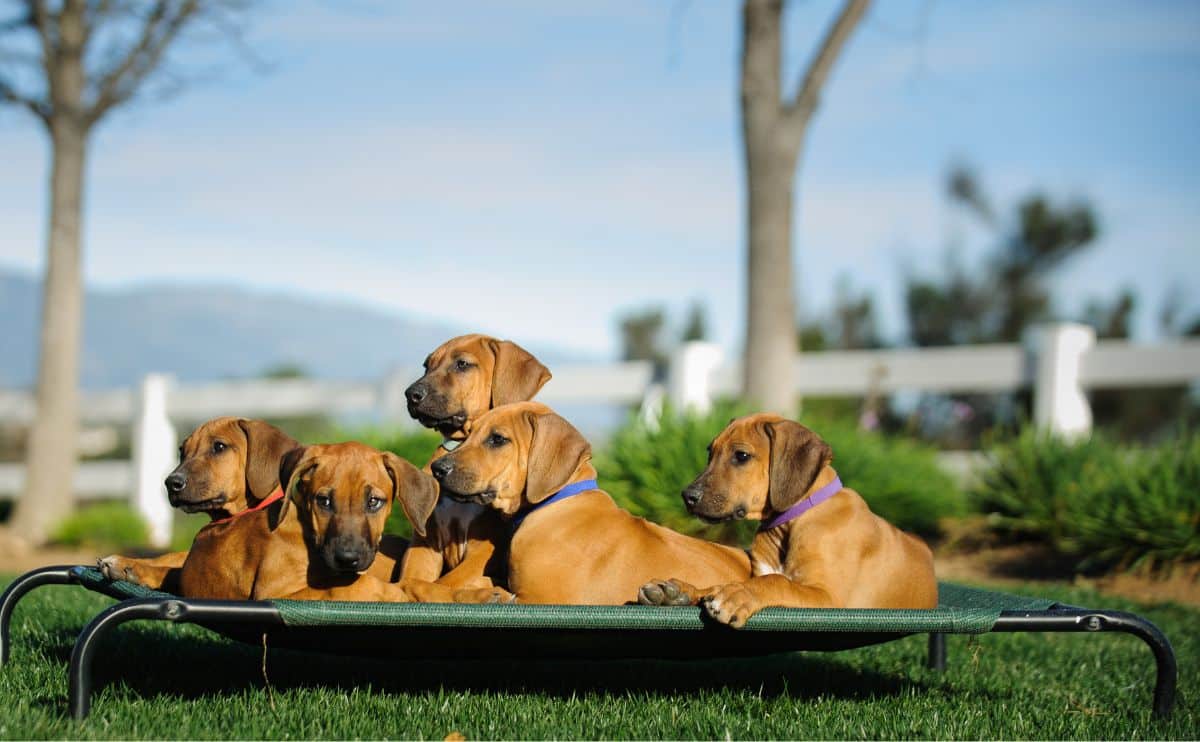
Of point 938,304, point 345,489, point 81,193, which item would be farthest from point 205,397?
point 938,304

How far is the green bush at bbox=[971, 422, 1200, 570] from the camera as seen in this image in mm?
9195

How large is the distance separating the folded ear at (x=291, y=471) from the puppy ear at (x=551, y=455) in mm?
789

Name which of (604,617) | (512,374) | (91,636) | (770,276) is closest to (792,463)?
(604,617)

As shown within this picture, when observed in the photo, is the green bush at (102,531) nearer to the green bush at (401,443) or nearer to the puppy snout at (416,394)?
the green bush at (401,443)

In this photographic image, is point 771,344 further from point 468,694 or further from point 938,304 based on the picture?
point 938,304

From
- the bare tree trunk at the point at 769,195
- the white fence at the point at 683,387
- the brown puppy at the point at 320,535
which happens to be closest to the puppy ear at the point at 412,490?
the brown puppy at the point at 320,535

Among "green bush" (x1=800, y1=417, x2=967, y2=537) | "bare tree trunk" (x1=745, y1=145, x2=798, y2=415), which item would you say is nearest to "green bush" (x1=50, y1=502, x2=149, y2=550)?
"bare tree trunk" (x1=745, y1=145, x2=798, y2=415)

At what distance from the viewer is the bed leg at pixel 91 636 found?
4109mm

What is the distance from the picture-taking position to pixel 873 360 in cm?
1239

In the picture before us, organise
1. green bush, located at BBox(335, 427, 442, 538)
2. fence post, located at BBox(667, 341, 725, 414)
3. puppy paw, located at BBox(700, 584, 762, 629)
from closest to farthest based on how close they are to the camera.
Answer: puppy paw, located at BBox(700, 584, 762, 629) < green bush, located at BBox(335, 427, 442, 538) < fence post, located at BBox(667, 341, 725, 414)

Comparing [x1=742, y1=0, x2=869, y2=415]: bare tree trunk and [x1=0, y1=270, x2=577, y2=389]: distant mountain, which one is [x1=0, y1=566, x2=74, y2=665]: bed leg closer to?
[x1=742, y1=0, x2=869, y2=415]: bare tree trunk

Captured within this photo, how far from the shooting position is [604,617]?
4.21 m

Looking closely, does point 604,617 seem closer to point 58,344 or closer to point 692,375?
point 692,375

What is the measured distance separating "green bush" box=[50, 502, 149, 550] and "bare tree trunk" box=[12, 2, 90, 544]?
27.2 inches
